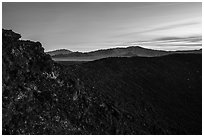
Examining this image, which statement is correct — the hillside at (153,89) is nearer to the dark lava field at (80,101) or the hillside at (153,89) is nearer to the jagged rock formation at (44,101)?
the dark lava field at (80,101)

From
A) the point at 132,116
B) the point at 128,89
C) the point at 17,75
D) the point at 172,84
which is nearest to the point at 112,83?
the point at 128,89

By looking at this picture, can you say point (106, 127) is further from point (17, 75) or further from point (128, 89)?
point (128, 89)

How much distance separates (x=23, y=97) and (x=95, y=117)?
14.3ft

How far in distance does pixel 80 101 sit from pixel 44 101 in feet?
7.68

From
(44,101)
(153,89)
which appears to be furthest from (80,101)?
(153,89)

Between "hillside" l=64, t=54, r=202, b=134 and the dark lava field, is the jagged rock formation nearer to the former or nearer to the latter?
the dark lava field

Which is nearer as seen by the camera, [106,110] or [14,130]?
[14,130]

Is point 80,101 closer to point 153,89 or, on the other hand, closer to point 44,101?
point 44,101

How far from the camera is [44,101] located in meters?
13.6

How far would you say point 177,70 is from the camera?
29766 millimetres

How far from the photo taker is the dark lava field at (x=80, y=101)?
41.4ft

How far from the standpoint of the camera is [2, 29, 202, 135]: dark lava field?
497 inches

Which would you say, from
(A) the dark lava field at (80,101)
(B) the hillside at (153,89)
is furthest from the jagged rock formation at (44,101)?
(B) the hillside at (153,89)

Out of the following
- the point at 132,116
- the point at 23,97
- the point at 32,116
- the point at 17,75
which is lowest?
the point at 132,116
